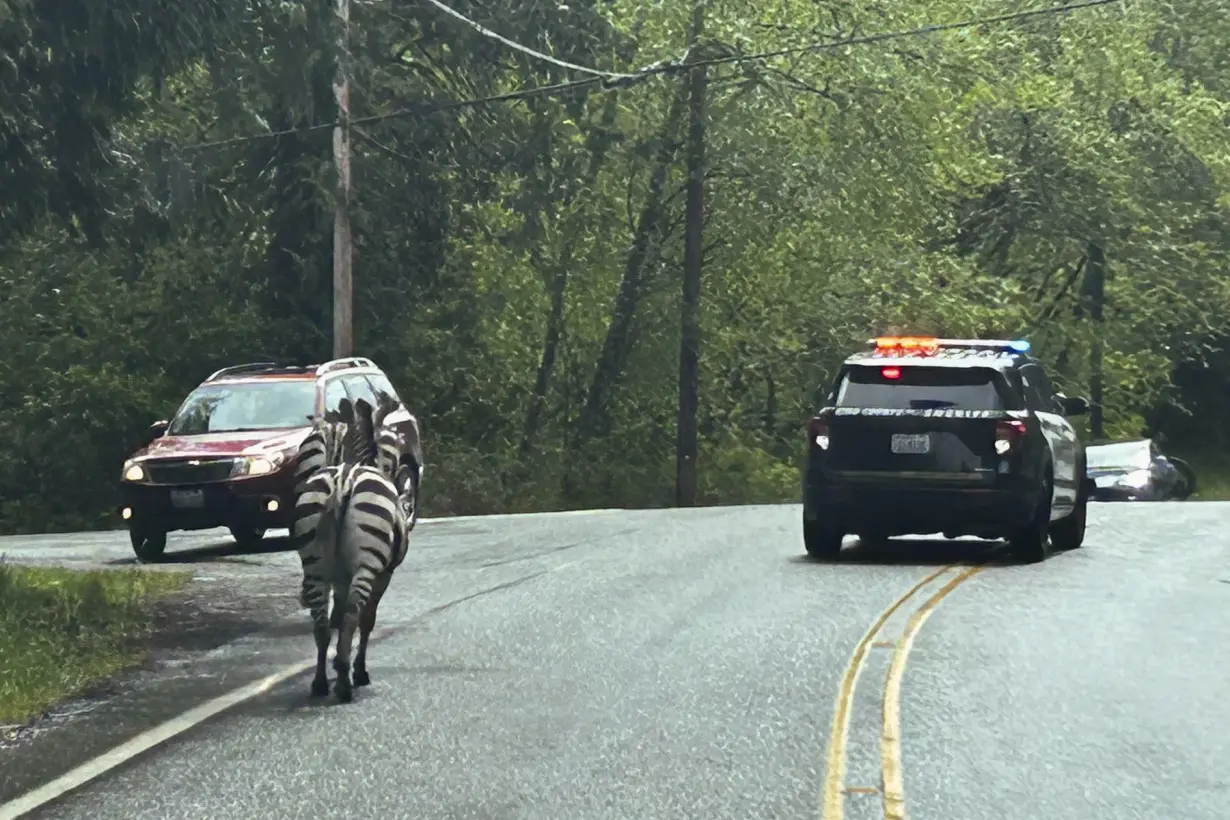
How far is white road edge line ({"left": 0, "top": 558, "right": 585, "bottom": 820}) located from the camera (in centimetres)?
849

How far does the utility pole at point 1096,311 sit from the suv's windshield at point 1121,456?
11926mm

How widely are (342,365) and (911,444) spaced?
6835 mm

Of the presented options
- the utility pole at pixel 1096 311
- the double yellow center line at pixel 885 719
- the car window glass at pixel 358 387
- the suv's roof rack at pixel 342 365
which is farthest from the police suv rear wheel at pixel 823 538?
the utility pole at pixel 1096 311

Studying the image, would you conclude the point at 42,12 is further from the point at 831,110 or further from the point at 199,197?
the point at 831,110

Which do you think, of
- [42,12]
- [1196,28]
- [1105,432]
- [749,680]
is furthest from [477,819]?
[1196,28]

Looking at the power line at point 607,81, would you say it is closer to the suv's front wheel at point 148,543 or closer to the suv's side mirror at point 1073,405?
the suv's front wheel at point 148,543

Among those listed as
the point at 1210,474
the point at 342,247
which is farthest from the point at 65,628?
the point at 1210,474

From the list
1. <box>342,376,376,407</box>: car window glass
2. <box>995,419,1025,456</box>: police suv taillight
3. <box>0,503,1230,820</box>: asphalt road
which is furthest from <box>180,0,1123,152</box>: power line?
<box>0,503,1230,820</box>: asphalt road

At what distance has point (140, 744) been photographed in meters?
9.80

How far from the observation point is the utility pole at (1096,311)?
1998 inches

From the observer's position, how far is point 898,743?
9.83 m

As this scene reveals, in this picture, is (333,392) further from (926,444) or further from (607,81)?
(607,81)

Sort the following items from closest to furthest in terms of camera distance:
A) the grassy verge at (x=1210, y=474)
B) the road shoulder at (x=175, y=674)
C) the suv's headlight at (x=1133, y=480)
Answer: the road shoulder at (x=175, y=674), the suv's headlight at (x=1133, y=480), the grassy verge at (x=1210, y=474)

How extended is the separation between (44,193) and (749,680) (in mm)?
10421
